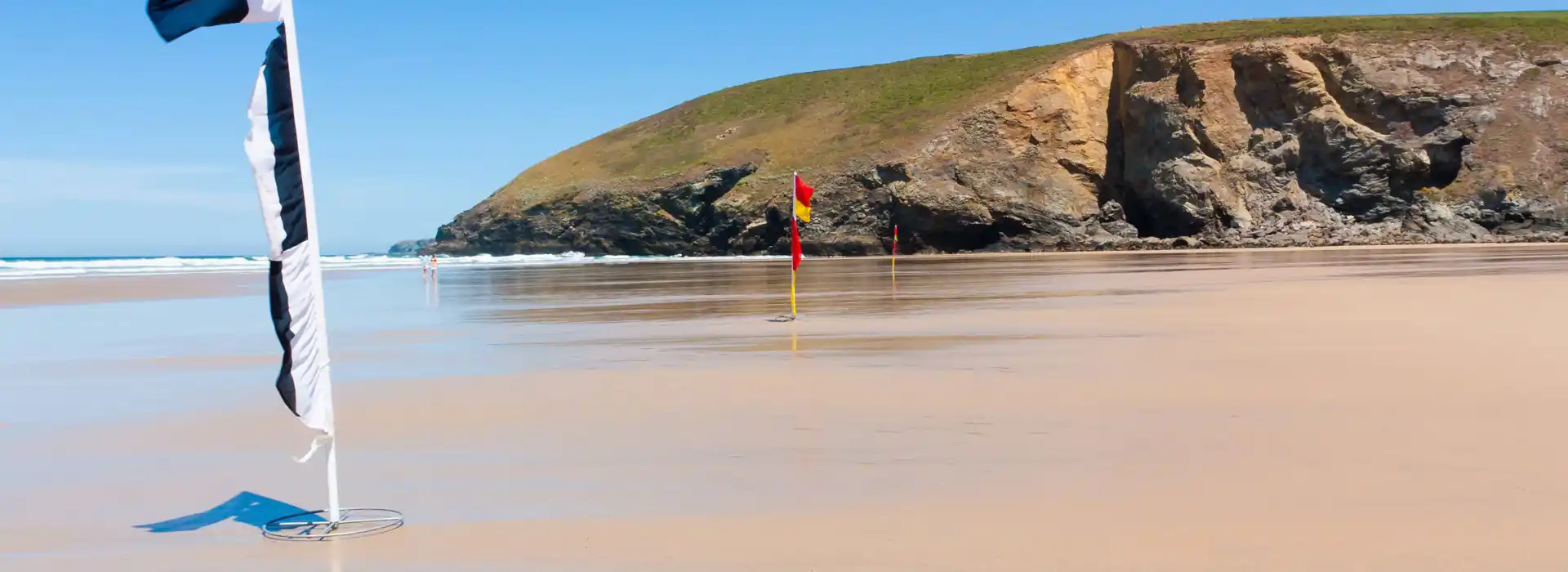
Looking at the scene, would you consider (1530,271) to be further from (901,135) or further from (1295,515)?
(901,135)

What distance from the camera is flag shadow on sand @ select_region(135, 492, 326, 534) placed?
506 centimetres

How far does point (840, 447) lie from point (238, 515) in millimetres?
3060

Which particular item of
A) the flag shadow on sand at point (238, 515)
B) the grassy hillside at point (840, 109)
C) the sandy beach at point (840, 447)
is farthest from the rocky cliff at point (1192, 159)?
the flag shadow on sand at point (238, 515)

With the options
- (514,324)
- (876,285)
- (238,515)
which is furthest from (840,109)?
(238,515)

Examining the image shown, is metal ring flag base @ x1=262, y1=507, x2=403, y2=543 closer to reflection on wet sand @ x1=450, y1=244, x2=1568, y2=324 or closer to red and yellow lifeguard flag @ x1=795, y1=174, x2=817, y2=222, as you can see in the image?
reflection on wet sand @ x1=450, y1=244, x2=1568, y2=324

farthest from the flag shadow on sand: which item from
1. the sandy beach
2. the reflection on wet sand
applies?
the reflection on wet sand

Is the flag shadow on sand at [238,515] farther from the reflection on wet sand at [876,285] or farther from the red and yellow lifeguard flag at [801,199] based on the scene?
the red and yellow lifeguard flag at [801,199]

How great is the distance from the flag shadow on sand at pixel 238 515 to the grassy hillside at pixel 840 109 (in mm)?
68448

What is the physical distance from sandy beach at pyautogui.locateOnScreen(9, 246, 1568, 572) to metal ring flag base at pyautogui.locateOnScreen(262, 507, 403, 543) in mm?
85

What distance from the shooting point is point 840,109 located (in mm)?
90750

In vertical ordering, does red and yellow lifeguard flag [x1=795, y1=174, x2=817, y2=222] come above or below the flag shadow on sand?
above

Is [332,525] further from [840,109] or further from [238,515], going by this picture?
[840,109]

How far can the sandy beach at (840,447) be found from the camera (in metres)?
4.55

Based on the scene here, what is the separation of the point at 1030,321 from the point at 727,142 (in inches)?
3051
